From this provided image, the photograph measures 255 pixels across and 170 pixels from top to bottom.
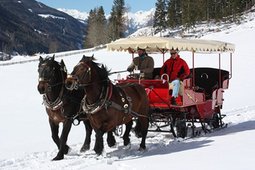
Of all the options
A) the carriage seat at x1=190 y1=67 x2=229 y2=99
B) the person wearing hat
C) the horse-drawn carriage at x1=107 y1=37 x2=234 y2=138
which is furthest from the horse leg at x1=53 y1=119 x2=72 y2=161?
the carriage seat at x1=190 y1=67 x2=229 y2=99

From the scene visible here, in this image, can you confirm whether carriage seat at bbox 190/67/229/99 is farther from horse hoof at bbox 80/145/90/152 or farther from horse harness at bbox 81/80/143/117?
horse hoof at bbox 80/145/90/152

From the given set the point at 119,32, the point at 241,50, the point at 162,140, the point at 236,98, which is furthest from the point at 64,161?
the point at 119,32

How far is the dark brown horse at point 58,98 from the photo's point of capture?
8773mm

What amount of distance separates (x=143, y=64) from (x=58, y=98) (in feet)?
11.0

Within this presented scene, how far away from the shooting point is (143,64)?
38.6 feet

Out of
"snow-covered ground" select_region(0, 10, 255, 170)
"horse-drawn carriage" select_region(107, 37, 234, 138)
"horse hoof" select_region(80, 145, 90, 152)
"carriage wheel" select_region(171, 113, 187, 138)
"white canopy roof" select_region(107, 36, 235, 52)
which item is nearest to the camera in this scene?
"snow-covered ground" select_region(0, 10, 255, 170)

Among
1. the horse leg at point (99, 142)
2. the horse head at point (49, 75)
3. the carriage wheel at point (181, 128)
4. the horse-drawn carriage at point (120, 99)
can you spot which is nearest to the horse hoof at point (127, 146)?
the horse-drawn carriage at point (120, 99)

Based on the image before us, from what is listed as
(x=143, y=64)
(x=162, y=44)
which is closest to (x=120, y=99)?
(x=162, y=44)

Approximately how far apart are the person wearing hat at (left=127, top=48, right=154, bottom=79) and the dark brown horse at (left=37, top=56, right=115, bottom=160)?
2.68 meters

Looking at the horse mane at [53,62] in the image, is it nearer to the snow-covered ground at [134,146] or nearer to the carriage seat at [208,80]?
the snow-covered ground at [134,146]

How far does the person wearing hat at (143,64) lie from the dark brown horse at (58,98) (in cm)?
268

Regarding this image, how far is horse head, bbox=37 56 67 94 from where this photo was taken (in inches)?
342

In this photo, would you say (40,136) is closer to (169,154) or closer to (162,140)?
(162,140)

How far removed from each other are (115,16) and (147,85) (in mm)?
65521
